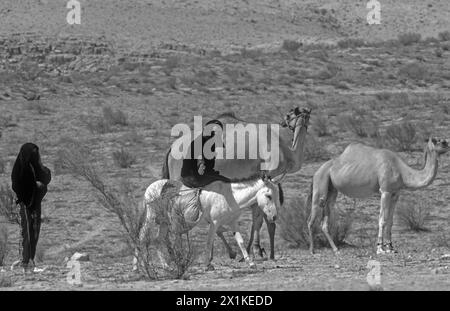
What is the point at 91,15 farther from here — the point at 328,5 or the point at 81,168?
the point at 81,168

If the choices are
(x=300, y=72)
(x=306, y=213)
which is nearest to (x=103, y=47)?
(x=300, y=72)

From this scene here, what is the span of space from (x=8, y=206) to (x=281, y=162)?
20.9 ft

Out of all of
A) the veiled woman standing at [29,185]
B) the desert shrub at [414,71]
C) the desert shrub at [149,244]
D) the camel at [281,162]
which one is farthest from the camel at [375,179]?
the desert shrub at [414,71]

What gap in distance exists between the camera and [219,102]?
37.8 meters

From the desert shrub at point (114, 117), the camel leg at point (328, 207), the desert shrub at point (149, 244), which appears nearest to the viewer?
the desert shrub at point (149, 244)

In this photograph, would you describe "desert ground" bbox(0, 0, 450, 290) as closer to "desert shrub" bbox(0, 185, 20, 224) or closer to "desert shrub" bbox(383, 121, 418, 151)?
"desert shrub" bbox(383, 121, 418, 151)

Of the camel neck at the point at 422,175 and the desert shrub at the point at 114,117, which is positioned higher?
the desert shrub at the point at 114,117

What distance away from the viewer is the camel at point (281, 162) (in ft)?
58.4

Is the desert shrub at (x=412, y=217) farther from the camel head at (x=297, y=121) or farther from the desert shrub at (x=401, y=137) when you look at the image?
the desert shrub at (x=401, y=137)

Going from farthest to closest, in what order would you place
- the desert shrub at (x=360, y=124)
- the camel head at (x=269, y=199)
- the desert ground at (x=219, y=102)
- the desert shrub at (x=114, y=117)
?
the desert shrub at (x=114, y=117) → the desert shrub at (x=360, y=124) → the desert ground at (x=219, y=102) → the camel head at (x=269, y=199)

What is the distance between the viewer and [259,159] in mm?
18453

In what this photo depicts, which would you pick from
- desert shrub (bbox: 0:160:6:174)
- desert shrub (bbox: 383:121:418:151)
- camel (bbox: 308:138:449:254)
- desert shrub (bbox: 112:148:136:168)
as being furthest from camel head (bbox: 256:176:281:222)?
desert shrub (bbox: 383:121:418:151)

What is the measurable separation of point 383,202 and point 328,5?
207ft
